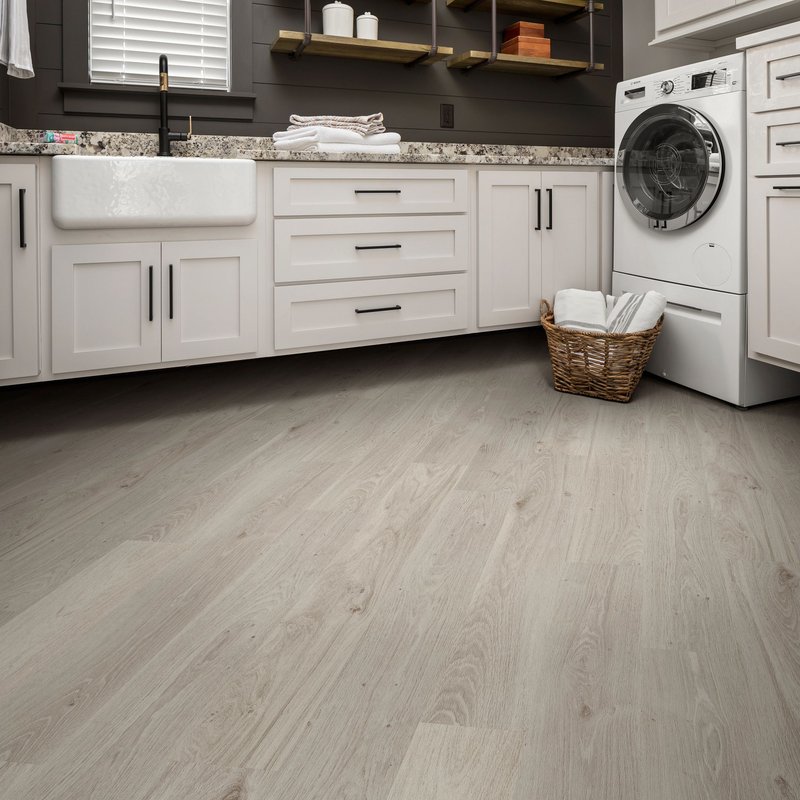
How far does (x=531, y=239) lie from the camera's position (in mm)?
3039

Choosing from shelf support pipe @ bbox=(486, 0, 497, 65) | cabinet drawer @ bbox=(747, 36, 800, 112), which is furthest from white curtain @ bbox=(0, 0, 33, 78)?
cabinet drawer @ bbox=(747, 36, 800, 112)

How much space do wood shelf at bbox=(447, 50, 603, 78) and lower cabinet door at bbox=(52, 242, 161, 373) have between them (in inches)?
68.9

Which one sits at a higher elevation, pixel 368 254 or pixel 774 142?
pixel 774 142

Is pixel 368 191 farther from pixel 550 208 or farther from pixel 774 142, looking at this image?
pixel 774 142

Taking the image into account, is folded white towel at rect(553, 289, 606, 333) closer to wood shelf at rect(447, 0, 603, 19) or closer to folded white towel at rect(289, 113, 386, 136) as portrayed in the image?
folded white towel at rect(289, 113, 386, 136)

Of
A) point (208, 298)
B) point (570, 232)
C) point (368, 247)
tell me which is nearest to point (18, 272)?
point (208, 298)

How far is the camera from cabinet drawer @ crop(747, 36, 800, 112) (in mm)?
2188

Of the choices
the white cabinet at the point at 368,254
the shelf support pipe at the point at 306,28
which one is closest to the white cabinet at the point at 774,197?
the white cabinet at the point at 368,254

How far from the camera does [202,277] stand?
244 centimetres

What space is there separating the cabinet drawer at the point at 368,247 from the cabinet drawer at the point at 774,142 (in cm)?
100

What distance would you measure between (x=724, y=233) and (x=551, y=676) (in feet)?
6.11

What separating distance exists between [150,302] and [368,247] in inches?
30.3

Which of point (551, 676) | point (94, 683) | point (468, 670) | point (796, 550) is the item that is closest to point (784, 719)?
point (551, 676)

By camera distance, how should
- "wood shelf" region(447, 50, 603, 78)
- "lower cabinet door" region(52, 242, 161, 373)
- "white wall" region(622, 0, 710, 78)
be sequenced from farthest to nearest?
"white wall" region(622, 0, 710, 78) < "wood shelf" region(447, 50, 603, 78) < "lower cabinet door" region(52, 242, 161, 373)
